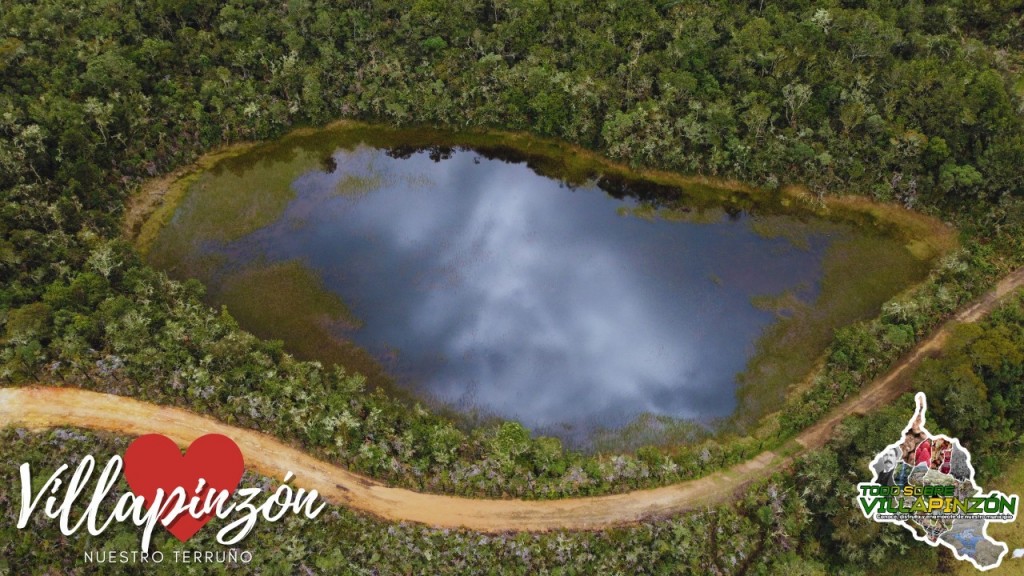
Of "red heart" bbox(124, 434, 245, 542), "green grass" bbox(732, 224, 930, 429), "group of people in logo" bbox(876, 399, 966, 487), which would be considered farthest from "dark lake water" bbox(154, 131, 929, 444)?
"group of people in logo" bbox(876, 399, 966, 487)

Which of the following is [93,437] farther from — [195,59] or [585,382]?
[195,59]

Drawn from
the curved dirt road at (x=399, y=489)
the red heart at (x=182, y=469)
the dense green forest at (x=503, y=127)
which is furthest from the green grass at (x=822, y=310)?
the red heart at (x=182, y=469)

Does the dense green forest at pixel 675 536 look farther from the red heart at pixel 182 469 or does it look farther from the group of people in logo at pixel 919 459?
the group of people in logo at pixel 919 459

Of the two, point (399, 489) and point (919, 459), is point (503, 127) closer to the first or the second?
point (399, 489)

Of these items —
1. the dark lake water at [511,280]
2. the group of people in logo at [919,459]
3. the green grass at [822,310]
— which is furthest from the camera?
the dark lake water at [511,280]

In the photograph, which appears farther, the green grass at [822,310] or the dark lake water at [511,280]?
the dark lake water at [511,280]

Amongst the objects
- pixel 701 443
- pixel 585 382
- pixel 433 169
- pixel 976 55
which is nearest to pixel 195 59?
pixel 433 169
